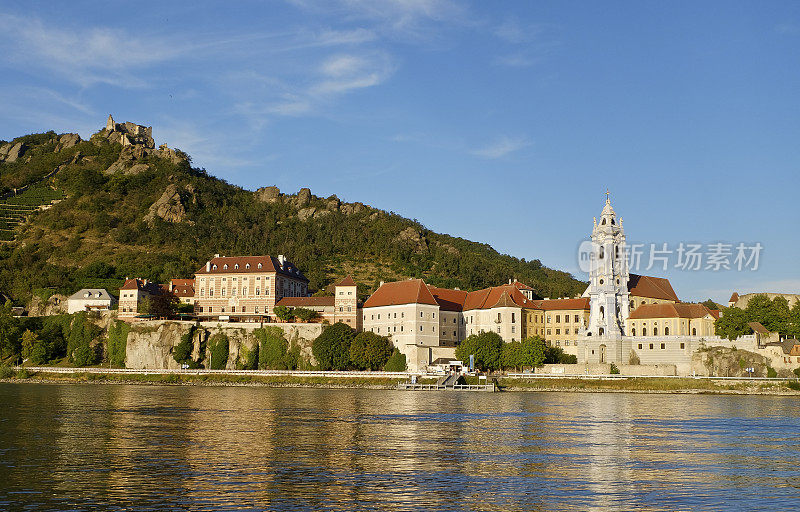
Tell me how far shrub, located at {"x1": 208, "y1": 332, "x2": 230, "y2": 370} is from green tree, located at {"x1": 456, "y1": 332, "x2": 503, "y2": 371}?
27645mm

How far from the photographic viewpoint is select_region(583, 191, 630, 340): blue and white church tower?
9625 centimetres

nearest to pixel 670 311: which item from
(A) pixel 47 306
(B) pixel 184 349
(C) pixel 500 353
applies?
(C) pixel 500 353

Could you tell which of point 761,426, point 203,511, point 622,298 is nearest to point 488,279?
point 622,298

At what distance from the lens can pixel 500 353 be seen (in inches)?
3497

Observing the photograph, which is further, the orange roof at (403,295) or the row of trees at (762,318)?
the orange roof at (403,295)

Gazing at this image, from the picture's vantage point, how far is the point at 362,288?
135 m

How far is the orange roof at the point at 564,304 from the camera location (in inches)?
4047

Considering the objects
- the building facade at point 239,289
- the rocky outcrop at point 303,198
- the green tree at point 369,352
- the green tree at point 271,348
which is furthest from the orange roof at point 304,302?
the rocky outcrop at point 303,198

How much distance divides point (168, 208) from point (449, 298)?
256ft

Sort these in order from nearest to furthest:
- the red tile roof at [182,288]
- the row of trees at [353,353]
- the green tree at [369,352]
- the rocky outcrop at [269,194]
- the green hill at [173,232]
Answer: the green tree at [369,352] < the row of trees at [353,353] < the red tile roof at [182,288] < the green hill at [173,232] < the rocky outcrop at [269,194]

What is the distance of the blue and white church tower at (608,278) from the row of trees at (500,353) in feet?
35.5

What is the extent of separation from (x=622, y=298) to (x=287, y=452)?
74086 millimetres

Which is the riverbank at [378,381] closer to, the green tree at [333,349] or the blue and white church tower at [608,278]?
the green tree at [333,349]

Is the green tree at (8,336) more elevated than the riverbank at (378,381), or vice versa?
the green tree at (8,336)
